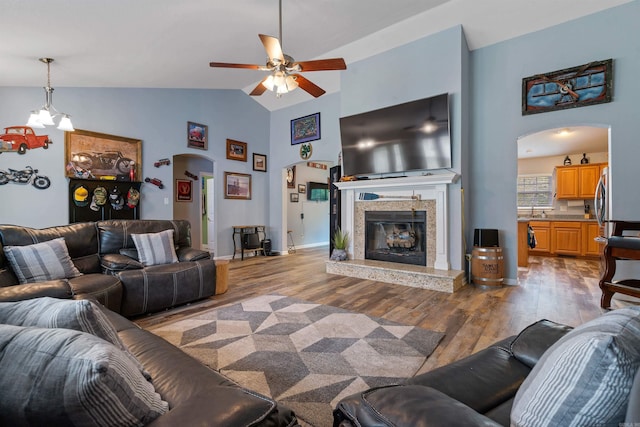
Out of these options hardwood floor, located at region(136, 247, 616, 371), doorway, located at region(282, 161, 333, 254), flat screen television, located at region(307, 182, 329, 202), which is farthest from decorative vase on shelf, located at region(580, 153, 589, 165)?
flat screen television, located at region(307, 182, 329, 202)

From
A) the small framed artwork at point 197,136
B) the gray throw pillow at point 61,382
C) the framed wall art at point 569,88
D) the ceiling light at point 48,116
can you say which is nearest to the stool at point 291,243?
the small framed artwork at point 197,136

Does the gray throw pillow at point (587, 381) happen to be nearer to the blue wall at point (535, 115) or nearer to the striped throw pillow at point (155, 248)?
the striped throw pillow at point (155, 248)

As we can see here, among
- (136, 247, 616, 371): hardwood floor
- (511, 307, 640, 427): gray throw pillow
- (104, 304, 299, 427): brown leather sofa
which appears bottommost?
A: (136, 247, 616, 371): hardwood floor

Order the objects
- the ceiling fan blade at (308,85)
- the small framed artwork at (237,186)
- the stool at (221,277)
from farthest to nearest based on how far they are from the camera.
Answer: the small framed artwork at (237,186) → the stool at (221,277) → the ceiling fan blade at (308,85)

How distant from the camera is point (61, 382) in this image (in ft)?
1.82

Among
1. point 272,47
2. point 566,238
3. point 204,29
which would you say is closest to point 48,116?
point 204,29

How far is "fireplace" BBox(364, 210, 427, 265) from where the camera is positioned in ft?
14.5

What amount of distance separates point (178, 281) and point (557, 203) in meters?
8.18

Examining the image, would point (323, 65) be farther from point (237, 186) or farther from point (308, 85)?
point (237, 186)

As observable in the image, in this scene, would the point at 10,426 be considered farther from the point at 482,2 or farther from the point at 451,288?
the point at 482,2

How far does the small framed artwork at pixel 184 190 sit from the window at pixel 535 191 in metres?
8.07

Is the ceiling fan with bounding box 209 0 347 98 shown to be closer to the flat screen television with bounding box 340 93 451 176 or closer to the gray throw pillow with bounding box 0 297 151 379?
the flat screen television with bounding box 340 93 451 176

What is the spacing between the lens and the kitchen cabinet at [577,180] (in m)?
6.31

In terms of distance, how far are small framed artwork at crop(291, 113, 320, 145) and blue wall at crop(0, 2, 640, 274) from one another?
1.28 m
